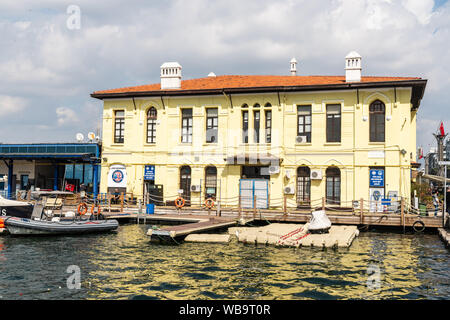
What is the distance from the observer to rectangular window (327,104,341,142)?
1197 inches

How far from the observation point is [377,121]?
97.1 ft

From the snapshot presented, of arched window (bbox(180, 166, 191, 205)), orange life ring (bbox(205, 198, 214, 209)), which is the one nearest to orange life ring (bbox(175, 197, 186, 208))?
arched window (bbox(180, 166, 191, 205))

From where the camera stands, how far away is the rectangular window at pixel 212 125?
3278cm

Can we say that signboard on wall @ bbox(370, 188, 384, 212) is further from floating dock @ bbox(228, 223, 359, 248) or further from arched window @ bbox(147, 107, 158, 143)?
arched window @ bbox(147, 107, 158, 143)

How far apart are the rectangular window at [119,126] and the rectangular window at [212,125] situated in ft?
23.0

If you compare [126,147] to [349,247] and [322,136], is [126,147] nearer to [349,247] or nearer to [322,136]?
[322,136]

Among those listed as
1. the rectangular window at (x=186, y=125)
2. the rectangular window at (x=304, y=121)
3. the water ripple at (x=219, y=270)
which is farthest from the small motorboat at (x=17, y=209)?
the rectangular window at (x=304, y=121)

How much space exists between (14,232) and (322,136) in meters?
20.1

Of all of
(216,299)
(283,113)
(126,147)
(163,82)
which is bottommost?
(216,299)

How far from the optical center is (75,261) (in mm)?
15930

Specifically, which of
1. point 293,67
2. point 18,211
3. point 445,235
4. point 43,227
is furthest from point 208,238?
point 293,67
